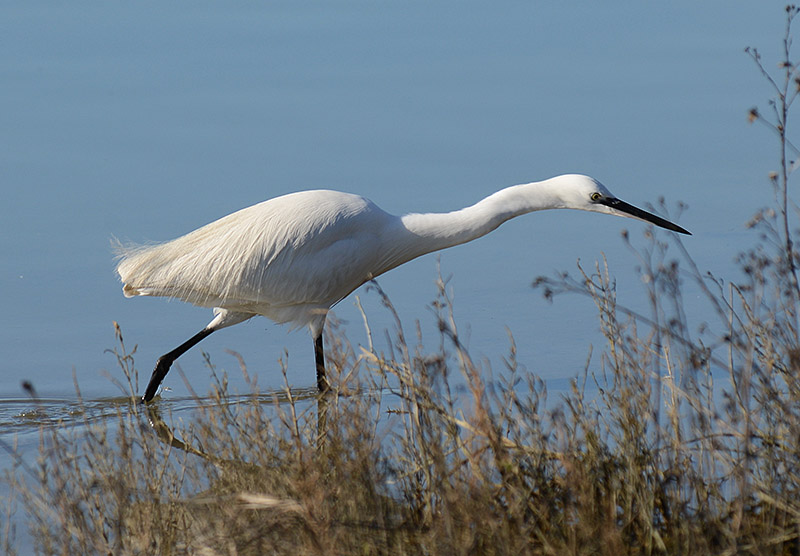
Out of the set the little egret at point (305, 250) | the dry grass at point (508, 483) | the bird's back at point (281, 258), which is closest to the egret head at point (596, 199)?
the little egret at point (305, 250)

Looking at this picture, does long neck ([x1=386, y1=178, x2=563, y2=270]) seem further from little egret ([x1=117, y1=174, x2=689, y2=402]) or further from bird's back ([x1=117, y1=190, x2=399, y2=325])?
bird's back ([x1=117, y1=190, x2=399, y2=325])

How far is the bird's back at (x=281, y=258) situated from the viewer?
549 cm

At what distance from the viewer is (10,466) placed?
4.65 meters

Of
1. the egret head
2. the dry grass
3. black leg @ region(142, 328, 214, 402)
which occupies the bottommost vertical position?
the dry grass

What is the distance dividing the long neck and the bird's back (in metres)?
0.13

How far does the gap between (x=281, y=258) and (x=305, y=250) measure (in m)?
0.12

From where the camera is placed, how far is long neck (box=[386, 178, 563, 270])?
17.5ft

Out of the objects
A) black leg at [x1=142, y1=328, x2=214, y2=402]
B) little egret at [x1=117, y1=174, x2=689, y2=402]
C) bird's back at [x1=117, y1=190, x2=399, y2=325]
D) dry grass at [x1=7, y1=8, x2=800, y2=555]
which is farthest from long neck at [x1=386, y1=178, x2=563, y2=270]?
dry grass at [x1=7, y1=8, x2=800, y2=555]

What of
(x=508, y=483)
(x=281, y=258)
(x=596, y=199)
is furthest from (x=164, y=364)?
(x=508, y=483)

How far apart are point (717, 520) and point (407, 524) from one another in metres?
0.75

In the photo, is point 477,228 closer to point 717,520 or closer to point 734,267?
point 734,267

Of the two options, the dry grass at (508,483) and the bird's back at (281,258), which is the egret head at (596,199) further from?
the dry grass at (508,483)

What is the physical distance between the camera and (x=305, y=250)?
18.1 feet

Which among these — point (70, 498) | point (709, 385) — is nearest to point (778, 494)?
point (709, 385)
